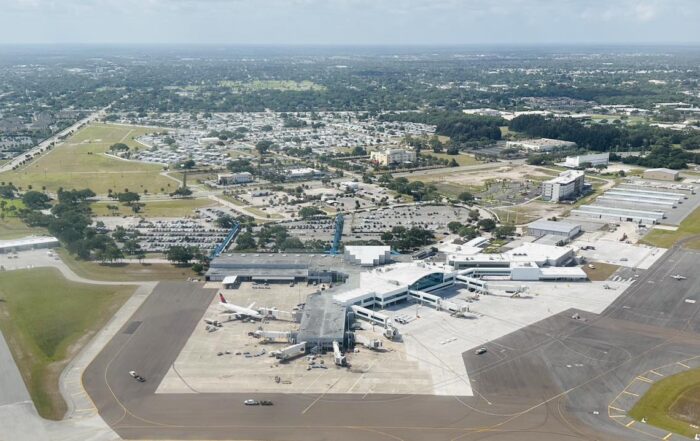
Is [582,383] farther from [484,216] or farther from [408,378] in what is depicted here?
[484,216]

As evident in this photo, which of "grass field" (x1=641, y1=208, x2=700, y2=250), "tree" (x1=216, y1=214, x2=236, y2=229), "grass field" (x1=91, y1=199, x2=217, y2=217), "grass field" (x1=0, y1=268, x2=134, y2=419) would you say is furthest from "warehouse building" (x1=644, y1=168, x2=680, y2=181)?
"grass field" (x1=0, y1=268, x2=134, y2=419)

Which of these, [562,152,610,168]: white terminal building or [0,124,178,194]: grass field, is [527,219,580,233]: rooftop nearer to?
[562,152,610,168]: white terminal building

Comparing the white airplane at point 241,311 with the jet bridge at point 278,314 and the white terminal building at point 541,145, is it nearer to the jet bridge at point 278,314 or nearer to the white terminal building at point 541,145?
the jet bridge at point 278,314

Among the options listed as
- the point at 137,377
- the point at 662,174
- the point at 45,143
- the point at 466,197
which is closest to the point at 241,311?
the point at 137,377

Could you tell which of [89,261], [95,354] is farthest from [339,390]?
[89,261]

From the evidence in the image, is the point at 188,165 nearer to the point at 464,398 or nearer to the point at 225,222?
the point at 225,222

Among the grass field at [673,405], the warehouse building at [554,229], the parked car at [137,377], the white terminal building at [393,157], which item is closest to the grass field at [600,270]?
the warehouse building at [554,229]
